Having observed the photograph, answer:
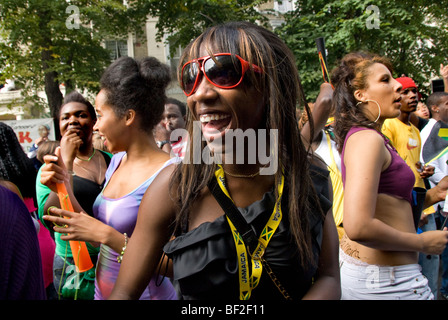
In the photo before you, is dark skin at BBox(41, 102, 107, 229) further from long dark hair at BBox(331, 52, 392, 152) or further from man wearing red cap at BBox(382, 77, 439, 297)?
man wearing red cap at BBox(382, 77, 439, 297)

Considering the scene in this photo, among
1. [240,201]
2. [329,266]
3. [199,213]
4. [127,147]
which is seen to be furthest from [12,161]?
[329,266]

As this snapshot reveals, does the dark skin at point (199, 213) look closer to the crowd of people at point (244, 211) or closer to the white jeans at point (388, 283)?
the crowd of people at point (244, 211)

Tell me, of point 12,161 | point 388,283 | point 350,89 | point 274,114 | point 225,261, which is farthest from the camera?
point 350,89

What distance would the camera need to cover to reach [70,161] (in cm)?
258

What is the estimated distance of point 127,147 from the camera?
7.88ft

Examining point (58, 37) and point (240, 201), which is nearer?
point (240, 201)

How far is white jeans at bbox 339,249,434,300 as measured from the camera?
201cm

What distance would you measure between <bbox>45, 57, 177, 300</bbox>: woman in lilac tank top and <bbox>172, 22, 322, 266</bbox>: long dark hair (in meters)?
0.72

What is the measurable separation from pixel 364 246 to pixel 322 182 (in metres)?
0.78

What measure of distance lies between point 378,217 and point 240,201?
0.99 metres

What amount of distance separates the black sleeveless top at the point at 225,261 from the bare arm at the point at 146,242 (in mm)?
91

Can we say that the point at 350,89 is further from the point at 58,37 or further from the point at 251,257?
the point at 58,37

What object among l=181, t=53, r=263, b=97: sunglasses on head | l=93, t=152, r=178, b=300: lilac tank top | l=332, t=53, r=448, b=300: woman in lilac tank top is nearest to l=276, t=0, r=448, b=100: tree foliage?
l=332, t=53, r=448, b=300: woman in lilac tank top
